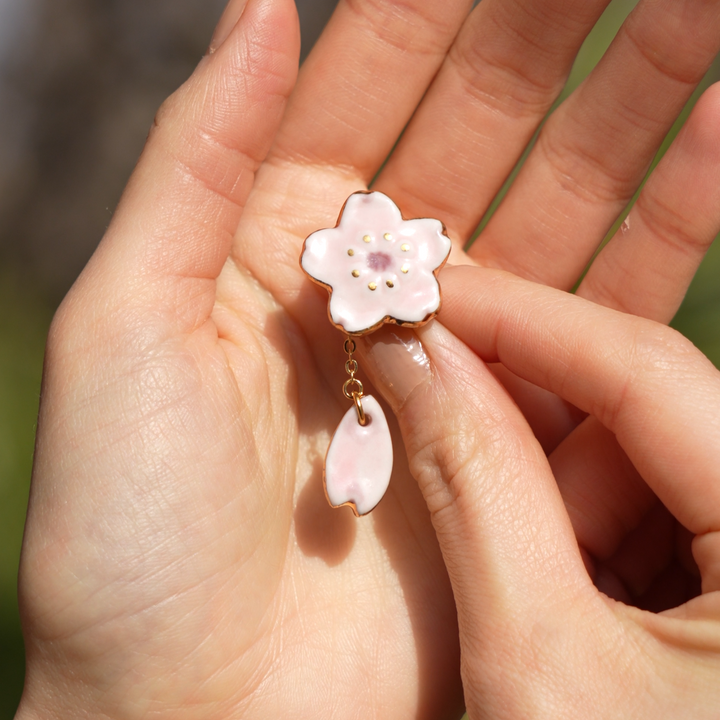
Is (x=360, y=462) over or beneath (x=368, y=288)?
beneath

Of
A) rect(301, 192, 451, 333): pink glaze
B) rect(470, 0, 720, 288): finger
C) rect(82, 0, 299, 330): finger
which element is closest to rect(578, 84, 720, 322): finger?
rect(470, 0, 720, 288): finger

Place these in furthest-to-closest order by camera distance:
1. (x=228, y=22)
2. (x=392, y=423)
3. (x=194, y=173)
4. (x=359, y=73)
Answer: (x=359, y=73), (x=392, y=423), (x=228, y=22), (x=194, y=173)

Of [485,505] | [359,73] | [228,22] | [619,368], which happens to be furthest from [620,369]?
[228,22]

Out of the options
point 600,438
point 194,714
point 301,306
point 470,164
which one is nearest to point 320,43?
point 470,164

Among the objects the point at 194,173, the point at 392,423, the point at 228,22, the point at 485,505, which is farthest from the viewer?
the point at 392,423

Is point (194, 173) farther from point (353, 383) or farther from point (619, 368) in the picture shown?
point (619, 368)

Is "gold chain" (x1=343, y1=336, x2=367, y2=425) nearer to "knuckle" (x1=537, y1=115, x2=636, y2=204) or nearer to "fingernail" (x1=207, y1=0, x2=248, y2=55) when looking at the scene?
"fingernail" (x1=207, y1=0, x2=248, y2=55)
